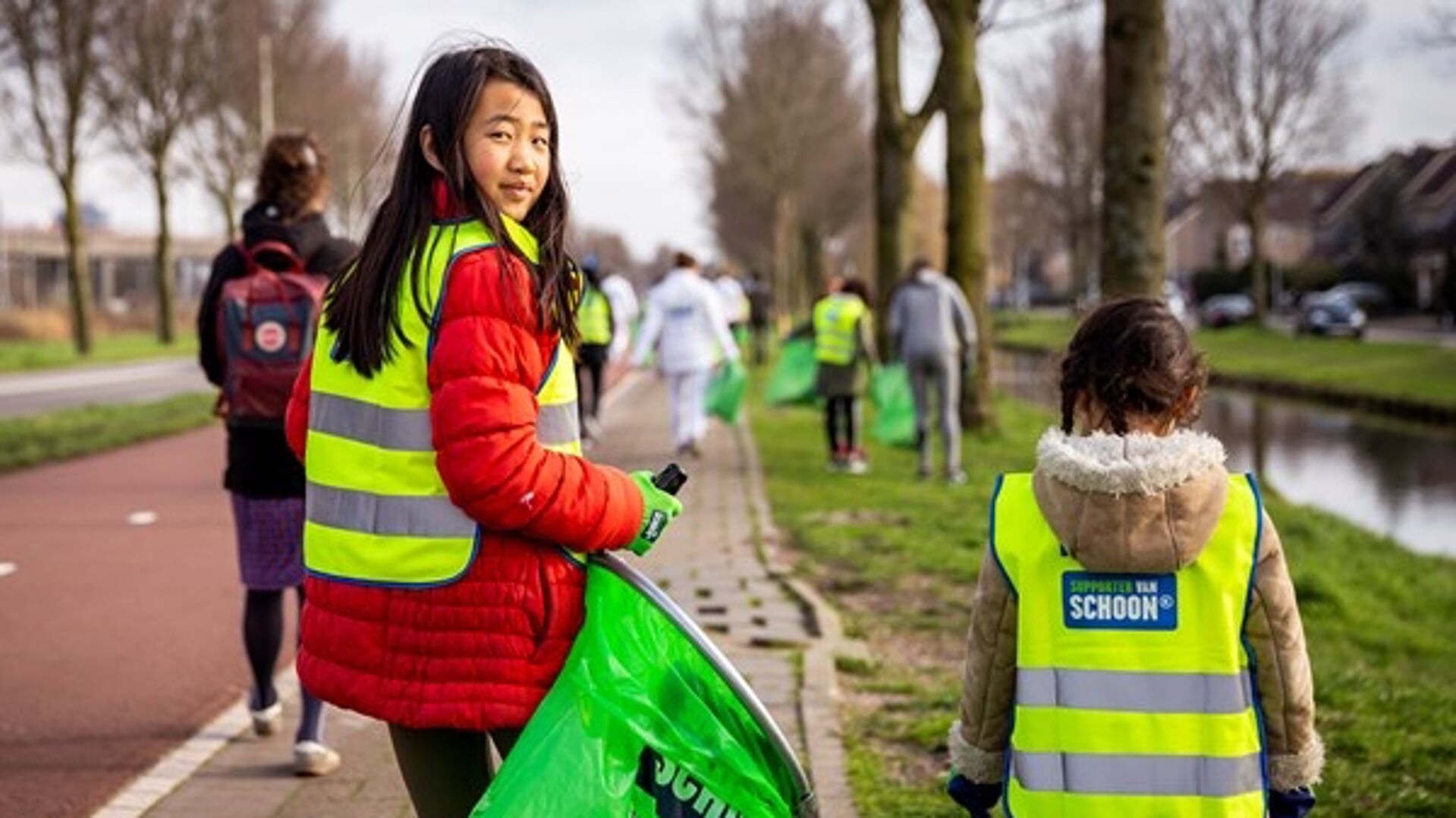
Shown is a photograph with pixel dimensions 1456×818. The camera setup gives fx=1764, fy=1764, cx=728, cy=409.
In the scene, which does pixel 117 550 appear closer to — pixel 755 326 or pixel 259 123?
pixel 755 326

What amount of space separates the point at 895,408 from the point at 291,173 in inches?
373

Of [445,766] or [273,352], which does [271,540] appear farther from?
[445,766]

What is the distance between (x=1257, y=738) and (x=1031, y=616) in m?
0.42

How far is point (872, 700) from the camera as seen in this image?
6.35 metres

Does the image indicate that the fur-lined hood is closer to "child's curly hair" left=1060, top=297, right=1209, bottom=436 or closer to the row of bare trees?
"child's curly hair" left=1060, top=297, right=1209, bottom=436

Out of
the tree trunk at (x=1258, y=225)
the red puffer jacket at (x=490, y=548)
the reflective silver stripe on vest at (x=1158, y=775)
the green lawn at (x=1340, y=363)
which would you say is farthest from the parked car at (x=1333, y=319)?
the red puffer jacket at (x=490, y=548)

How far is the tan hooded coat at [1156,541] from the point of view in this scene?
2.79 metres

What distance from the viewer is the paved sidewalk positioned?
16.5 feet

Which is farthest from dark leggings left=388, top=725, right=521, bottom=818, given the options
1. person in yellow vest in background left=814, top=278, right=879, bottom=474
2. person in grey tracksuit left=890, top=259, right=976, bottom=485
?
person in yellow vest in background left=814, top=278, right=879, bottom=474

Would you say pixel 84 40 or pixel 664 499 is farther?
pixel 84 40

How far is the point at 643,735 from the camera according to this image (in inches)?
113

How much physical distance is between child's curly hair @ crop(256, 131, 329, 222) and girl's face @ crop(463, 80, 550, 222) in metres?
2.42

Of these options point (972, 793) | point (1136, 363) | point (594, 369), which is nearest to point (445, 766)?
point (972, 793)

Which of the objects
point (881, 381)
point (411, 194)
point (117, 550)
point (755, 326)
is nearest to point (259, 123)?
point (755, 326)
